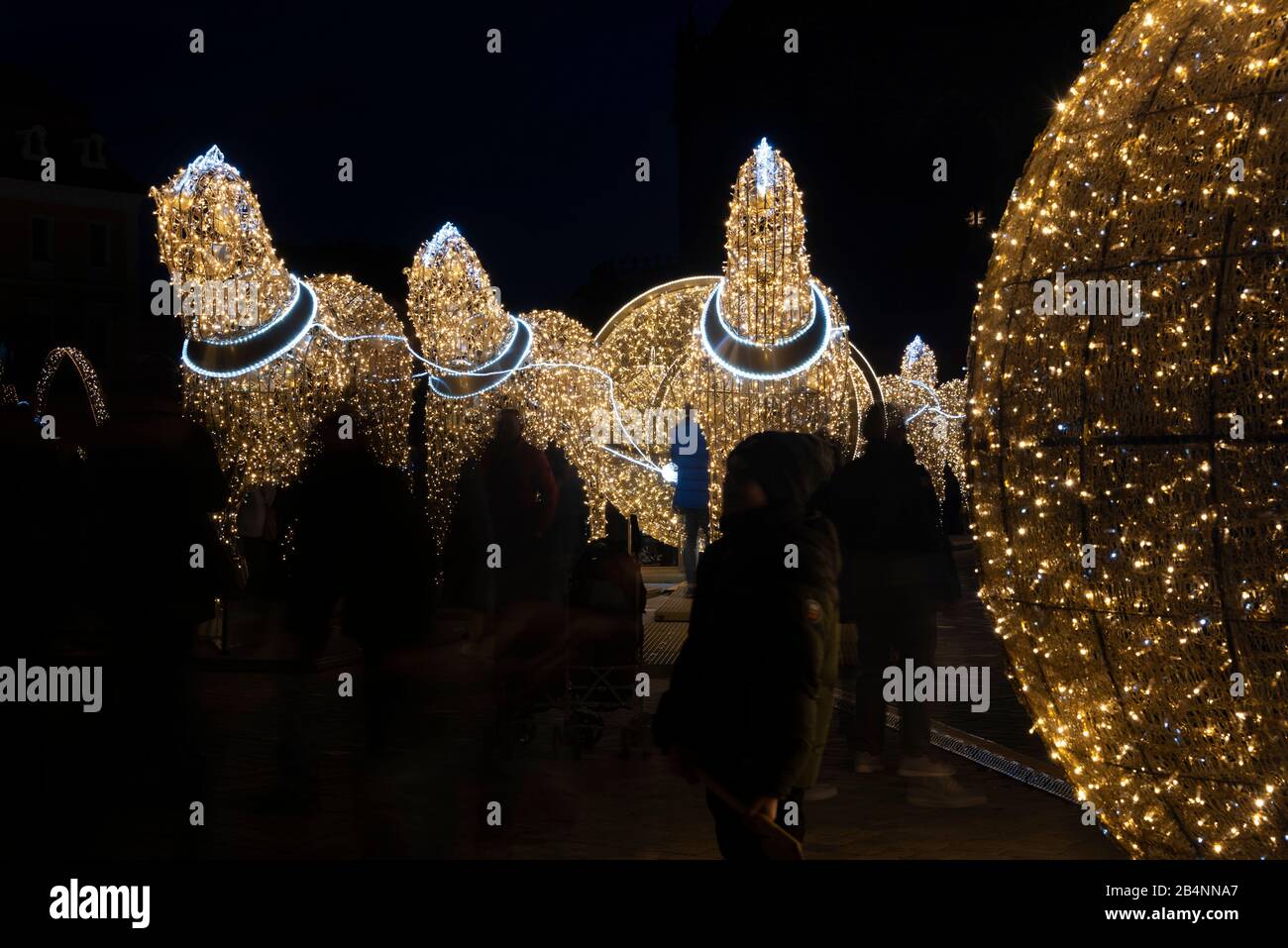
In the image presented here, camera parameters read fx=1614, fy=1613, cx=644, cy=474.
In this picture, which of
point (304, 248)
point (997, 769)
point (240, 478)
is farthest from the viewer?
point (304, 248)

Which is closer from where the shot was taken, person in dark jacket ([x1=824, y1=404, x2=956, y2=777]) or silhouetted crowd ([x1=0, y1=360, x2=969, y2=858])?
silhouetted crowd ([x1=0, y1=360, x2=969, y2=858])

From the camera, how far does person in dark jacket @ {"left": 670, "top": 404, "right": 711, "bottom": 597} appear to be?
16.2m

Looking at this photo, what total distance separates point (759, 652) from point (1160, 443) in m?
1.17

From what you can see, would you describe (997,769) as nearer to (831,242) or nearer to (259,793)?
(259,793)

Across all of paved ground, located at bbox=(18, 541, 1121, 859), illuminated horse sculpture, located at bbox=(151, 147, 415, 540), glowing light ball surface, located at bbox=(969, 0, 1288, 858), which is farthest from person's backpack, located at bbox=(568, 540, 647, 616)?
glowing light ball surface, located at bbox=(969, 0, 1288, 858)

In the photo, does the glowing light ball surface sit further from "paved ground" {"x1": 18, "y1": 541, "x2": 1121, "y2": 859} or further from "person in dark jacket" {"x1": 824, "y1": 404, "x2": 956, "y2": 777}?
"person in dark jacket" {"x1": 824, "y1": 404, "x2": 956, "y2": 777}

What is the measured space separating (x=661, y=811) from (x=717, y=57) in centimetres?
5008

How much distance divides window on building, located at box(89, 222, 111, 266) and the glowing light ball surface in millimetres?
46275

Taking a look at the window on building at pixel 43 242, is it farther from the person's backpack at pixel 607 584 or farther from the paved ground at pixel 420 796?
the person's backpack at pixel 607 584

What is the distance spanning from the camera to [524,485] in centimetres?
927

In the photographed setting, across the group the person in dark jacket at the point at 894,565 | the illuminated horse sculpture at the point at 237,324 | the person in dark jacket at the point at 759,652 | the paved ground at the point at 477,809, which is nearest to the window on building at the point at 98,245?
the illuminated horse sculpture at the point at 237,324

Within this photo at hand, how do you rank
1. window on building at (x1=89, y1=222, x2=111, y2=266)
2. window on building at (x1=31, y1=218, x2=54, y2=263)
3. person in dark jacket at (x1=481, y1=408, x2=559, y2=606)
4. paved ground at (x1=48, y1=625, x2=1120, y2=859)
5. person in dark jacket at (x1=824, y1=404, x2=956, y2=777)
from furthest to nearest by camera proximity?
window on building at (x1=89, y1=222, x2=111, y2=266)
window on building at (x1=31, y1=218, x2=54, y2=263)
person in dark jacket at (x1=481, y1=408, x2=559, y2=606)
person in dark jacket at (x1=824, y1=404, x2=956, y2=777)
paved ground at (x1=48, y1=625, x2=1120, y2=859)
